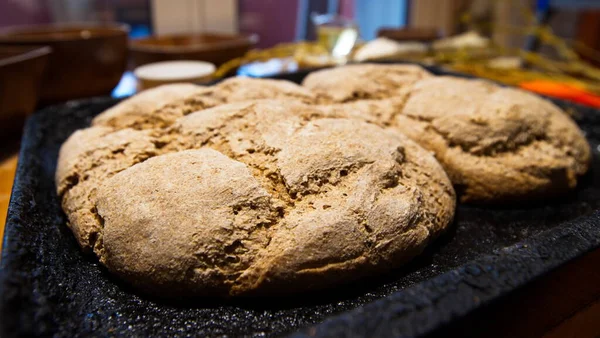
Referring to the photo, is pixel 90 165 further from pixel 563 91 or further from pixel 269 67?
pixel 563 91

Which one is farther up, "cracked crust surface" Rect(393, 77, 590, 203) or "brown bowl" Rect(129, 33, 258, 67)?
"brown bowl" Rect(129, 33, 258, 67)

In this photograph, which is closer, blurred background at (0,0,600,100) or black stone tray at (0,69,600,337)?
black stone tray at (0,69,600,337)

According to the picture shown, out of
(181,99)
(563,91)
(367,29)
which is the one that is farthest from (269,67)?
(367,29)

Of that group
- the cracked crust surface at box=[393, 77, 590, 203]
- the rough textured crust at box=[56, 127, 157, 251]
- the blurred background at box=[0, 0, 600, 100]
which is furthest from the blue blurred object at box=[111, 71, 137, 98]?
the cracked crust surface at box=[393, 77, 590, 203]

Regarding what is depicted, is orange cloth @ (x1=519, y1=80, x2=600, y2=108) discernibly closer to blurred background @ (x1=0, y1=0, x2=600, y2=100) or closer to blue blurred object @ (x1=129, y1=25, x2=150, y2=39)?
blurred background @ (x1=0, y1=0, x2=600, y2=100)

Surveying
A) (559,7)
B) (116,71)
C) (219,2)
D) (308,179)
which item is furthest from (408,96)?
(559,7)

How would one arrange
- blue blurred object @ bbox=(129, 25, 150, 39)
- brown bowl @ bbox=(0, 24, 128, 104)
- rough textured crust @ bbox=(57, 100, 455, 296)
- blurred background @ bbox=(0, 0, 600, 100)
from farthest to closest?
blue blurred object @ bbox=(129, 25, 150, 39) → blurred background @ bbox=(0, 0, 600, 100) → brown bowl @ bbox=(0, 24, 128, 104) → rough textured crust @ bbox=(57, 100, 455, 296)
